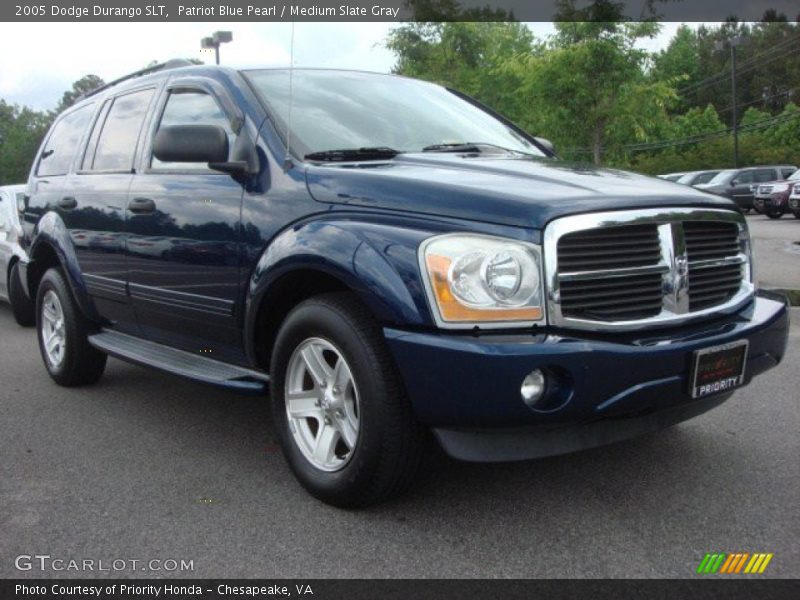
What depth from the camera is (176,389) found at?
5473 mm

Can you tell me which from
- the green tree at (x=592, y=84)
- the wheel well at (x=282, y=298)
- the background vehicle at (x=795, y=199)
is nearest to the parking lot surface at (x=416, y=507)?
the wheel well at (x=282, y=298)

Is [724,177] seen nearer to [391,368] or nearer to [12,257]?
[12,257]

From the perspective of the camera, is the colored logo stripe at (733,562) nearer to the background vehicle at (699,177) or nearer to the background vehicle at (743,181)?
the background vehicle at (743,181)

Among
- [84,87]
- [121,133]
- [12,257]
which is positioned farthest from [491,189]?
[84,87]

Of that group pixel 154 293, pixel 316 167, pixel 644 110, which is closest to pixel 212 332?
pixel 154 293

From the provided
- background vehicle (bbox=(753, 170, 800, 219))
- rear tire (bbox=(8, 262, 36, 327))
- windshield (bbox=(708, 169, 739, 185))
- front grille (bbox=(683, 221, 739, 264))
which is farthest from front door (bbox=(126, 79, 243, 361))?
windshield (bbox=(708, 169, 739, 185))

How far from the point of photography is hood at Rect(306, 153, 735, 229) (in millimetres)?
2916

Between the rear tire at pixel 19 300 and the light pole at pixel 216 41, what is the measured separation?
163 inches

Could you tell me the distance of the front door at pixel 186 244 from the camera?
3.83 metres

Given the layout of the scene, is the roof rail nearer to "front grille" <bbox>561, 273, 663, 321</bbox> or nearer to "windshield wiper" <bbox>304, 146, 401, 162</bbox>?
"windshield wiper" <bbox>304, 146, 401, 162</bbox>

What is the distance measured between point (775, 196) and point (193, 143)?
74.1ft

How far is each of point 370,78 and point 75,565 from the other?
287 cm
